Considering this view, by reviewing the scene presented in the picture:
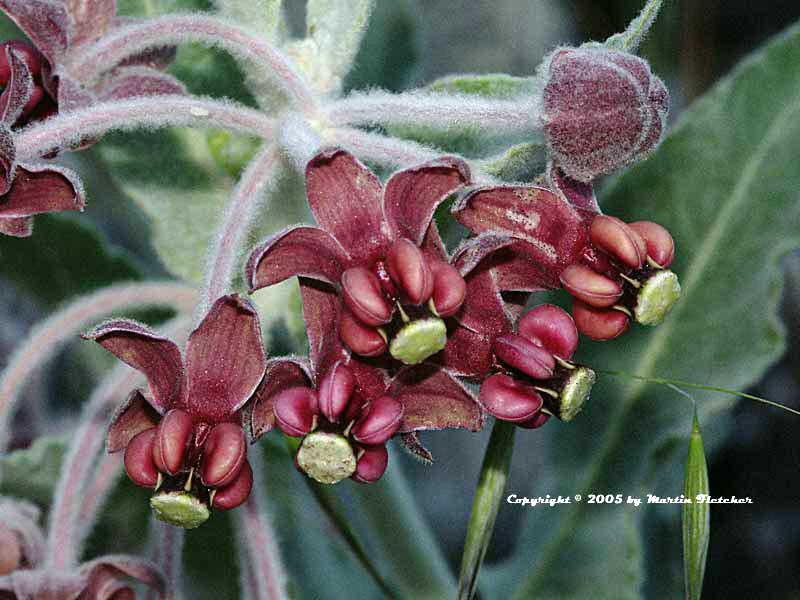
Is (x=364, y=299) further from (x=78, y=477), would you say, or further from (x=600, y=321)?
(x=78, y=477)

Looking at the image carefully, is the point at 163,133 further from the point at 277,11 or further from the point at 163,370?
the point at 163,370

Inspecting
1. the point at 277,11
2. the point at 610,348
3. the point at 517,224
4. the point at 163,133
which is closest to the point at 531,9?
the point at 610,348

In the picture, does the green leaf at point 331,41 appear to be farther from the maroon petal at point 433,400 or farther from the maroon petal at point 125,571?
the maroon petal at point 125,571

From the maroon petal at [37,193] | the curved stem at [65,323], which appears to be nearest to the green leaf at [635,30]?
the maroon petal at [37,193]

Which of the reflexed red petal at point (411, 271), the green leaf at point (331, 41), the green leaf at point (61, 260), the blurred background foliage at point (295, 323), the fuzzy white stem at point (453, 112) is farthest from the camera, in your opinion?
the green leaf at point (61, 260)

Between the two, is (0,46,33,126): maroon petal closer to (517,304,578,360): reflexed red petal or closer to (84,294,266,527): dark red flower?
(84,294,266,527): dark red flower

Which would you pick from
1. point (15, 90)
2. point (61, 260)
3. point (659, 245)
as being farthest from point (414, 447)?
point (61, 260)
